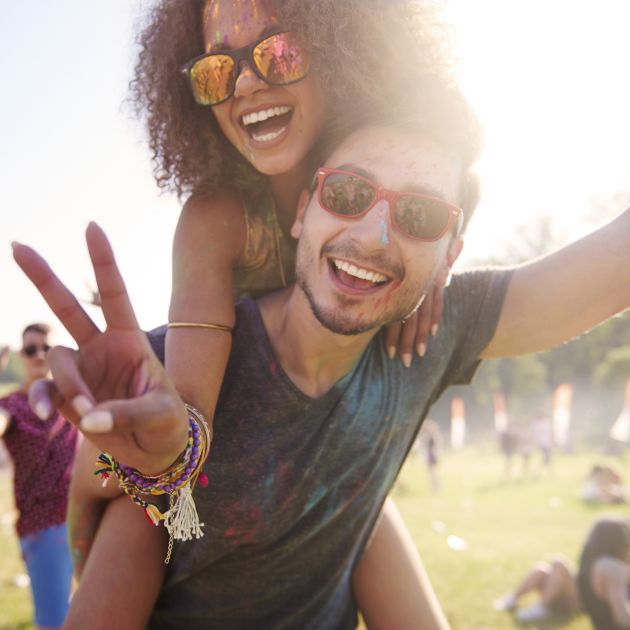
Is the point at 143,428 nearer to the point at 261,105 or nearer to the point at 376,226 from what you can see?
the point at 376,226

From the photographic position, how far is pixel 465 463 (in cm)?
2466

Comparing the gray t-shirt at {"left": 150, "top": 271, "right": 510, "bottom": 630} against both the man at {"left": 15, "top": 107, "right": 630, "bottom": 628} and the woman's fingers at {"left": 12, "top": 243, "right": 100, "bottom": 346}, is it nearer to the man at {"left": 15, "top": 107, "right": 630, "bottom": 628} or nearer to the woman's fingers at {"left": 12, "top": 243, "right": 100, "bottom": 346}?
the man at {"left": 15, "top": 107, "right": 630, "bottom": 628}

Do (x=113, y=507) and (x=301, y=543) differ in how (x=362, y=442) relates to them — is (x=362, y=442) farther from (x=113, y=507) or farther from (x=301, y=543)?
(x=113, y=507)

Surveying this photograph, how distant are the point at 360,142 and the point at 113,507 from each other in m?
1.41

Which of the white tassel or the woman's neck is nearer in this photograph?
the white tassel

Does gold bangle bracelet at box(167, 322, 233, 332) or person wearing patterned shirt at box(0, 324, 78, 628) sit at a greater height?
gold bangle bracelet at box(167, 322, 233, 332)

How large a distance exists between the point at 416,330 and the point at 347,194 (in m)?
0.56

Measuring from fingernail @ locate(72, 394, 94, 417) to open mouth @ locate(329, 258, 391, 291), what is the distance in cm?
103

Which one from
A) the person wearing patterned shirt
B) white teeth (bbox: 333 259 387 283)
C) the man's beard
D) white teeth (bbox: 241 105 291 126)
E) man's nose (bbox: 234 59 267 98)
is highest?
man's nose (bbox: 234 59 267 98)

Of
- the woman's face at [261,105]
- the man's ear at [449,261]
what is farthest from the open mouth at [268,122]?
the man's ear at [449,261]

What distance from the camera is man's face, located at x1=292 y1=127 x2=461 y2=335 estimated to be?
2158 mm

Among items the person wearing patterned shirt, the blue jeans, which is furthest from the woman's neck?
the blue jeans

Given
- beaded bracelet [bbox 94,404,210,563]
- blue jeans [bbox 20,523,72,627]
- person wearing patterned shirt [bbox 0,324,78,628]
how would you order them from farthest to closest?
1. person wearing patterned shirt [bbox 0,324,78,628]
2. blue jeans [bbox 20,523,72,627]
3. beaded bracelet [bbox 94,404,210,563]

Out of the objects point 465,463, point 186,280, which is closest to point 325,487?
point 186,280
